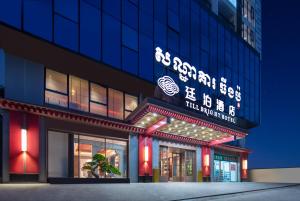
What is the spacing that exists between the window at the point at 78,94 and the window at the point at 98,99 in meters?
0.53

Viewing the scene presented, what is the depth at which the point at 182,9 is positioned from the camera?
36906mm

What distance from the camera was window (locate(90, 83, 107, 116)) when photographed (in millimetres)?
27188

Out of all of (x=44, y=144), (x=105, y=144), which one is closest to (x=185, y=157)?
(x=105, y=144)

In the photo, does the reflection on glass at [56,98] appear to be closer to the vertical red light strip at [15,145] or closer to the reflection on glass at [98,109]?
the reflection on glass at [98,109]

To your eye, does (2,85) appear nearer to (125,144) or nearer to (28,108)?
(28,108)

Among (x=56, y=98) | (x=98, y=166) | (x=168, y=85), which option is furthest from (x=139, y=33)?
(x=98, y=166)

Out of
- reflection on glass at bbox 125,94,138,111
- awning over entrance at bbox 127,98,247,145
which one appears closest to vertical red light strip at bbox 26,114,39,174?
awning over entrance at bbox 127,98,247,145

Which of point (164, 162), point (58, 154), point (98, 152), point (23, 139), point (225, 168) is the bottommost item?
point (225, 168)

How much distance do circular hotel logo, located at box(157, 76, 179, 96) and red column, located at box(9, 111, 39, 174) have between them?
41.3 feet

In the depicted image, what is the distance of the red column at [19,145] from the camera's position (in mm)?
20172

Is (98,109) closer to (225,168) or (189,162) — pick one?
(189,162)

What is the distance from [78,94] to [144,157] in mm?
8494

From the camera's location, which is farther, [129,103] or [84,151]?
[129,103]

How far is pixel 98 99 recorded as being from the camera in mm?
27734
